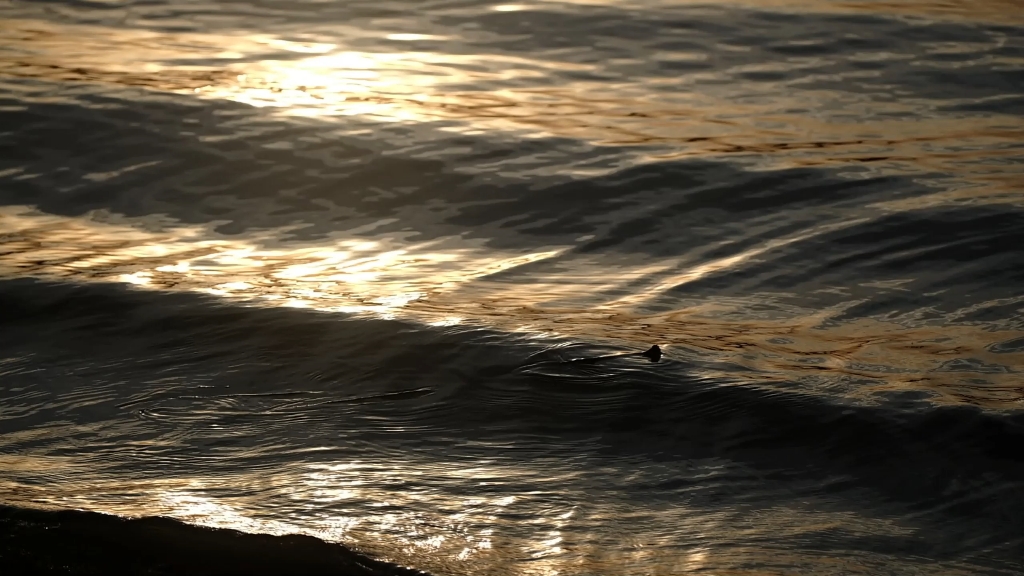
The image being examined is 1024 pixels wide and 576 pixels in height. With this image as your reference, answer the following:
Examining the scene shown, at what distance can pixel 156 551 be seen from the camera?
2.64 meters

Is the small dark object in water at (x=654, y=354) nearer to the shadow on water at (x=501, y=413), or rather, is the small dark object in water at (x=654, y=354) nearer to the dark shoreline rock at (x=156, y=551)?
the shadow on water at (x=501, y=413)

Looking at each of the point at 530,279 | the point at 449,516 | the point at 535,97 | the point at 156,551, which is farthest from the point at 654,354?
the point at 535,97

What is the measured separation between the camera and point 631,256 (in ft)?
16.1

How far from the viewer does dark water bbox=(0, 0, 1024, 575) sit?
2.93 meters

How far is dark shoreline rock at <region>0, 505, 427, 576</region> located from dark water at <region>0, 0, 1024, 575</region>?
0.24 ft

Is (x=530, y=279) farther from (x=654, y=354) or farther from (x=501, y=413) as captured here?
(x=501, y=413)

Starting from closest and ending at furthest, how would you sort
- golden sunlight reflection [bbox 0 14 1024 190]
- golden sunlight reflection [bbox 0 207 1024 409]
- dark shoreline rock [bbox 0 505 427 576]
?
1. dark shoreline rock [bbox 0 505 427 576]
2. golden sunlight reflection [bbox 0 207 1024 409]
3. golden sunlight reflection [bbox 0 14 1024 190]

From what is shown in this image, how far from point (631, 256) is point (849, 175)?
4.57 feet

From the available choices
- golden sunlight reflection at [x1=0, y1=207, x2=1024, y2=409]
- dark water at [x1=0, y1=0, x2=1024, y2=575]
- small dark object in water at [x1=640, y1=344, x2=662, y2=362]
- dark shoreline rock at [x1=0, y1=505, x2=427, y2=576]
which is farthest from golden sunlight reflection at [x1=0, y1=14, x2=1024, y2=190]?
dark shoreline rock at [x1=0, y1=505, x2=427, y2=576]

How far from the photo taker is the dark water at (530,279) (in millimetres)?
2926

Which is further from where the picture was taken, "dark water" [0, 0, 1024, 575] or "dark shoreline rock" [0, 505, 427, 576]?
"dark water" [0, 0, 1024, 575]

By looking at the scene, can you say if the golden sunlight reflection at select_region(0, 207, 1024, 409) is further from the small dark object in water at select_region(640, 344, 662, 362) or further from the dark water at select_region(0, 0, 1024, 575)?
the small dark object in water at select_region(640, 344, 662, 362)

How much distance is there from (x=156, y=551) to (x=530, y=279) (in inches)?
88.9

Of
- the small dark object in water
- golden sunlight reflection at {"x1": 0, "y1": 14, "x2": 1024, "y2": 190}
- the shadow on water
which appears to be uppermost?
golden sunlight reflection at {"x1": 0, "y1": 14, "x2": 1024, "y2": 190}
